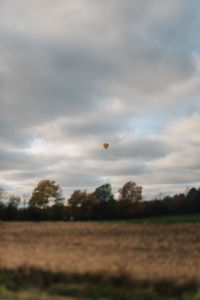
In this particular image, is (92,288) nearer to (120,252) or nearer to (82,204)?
(120,252)

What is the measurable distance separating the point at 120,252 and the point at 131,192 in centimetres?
7221

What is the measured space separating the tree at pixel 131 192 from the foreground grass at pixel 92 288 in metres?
74.8

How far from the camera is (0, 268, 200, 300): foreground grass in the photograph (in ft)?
29.5

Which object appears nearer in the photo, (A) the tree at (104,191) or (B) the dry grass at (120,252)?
(B) the dry grass at (120,252)

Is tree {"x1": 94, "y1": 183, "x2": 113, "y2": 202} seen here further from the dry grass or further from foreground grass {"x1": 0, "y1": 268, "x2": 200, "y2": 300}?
foreground grass {"x1": 0, "y1": 268, "x2": 200, "y2": 300}

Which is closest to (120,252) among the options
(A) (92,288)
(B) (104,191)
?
(A) (92,288)

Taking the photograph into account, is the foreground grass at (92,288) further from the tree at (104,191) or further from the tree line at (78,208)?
the tree at (104,191)

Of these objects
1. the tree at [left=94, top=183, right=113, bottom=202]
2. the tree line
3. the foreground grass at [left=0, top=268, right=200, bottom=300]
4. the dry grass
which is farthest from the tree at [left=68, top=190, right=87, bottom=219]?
the foreground grass at [left=0, top=268, right=200, bottom=300]

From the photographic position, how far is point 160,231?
27016mm

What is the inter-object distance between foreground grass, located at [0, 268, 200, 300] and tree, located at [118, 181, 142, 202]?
2946 inches

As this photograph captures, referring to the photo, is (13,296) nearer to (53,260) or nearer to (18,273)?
(18,273)

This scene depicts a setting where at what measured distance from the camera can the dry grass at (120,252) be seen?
10.7 meters

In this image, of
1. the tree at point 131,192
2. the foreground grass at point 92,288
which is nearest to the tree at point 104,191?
the tree at point 131,192

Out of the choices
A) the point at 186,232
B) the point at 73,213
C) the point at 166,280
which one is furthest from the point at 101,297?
the point at 73,213
